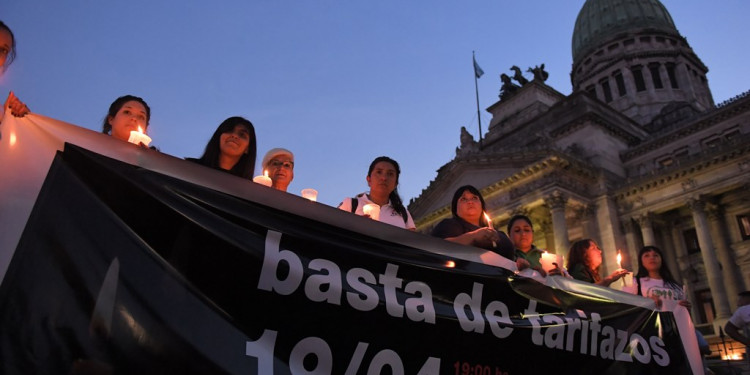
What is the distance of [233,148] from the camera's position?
3.85m

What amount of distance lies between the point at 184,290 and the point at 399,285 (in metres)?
1.38

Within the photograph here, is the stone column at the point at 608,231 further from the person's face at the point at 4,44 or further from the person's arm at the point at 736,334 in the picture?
the person's face at the point at 4,44

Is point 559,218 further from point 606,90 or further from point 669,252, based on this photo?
point 606,90

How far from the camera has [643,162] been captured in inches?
1236

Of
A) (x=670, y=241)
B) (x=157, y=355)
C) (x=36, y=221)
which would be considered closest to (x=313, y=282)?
(x=157, y=355)

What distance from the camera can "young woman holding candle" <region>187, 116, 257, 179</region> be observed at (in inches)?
152

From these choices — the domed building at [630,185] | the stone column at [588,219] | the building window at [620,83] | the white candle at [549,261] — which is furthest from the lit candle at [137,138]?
the building window at [620,83]

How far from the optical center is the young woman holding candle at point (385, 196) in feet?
15.5

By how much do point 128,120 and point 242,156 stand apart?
0.87m

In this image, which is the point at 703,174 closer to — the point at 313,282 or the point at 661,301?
the point at 661,301

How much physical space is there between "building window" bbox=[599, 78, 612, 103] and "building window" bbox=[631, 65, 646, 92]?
2.41 meters

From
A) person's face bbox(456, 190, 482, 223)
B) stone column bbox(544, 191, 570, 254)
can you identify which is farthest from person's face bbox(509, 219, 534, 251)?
stone column bbox(544, 191, 570, 254)

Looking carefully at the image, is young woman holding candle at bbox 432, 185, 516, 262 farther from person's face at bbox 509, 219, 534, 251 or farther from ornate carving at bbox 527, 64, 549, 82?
ornate carving at bbox 527, 64, 549, 82

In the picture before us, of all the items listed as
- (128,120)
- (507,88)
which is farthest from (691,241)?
(128,120)
